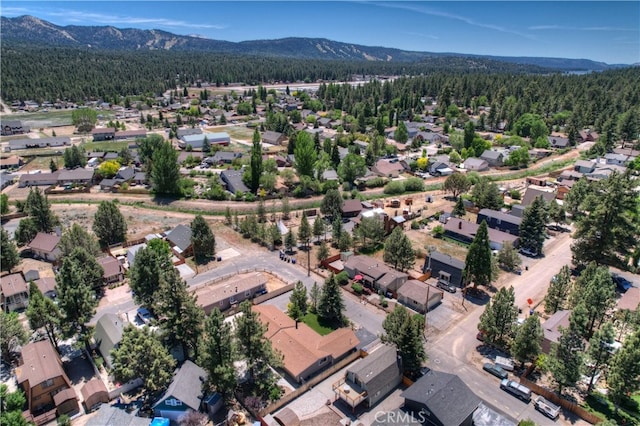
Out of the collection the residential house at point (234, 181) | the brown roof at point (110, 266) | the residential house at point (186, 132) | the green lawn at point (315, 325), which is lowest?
the green lawn at point (315, 325)

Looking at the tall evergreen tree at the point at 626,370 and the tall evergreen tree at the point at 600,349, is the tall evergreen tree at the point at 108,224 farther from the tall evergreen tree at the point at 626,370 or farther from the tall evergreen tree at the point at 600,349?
the tall evergreen tree at the point at 626,370

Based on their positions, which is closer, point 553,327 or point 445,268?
point 553,327

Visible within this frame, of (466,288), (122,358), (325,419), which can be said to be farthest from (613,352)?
(122,358)

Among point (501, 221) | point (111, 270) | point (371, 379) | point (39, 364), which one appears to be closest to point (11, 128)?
point (111, 270)

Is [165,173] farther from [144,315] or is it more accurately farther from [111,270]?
[144,315]

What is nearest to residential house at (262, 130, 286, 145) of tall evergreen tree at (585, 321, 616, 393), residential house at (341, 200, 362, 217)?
residential house at (341, 200, 362, 217)

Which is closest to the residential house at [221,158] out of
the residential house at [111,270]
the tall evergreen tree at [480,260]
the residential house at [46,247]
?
the residential house at [46,247]
